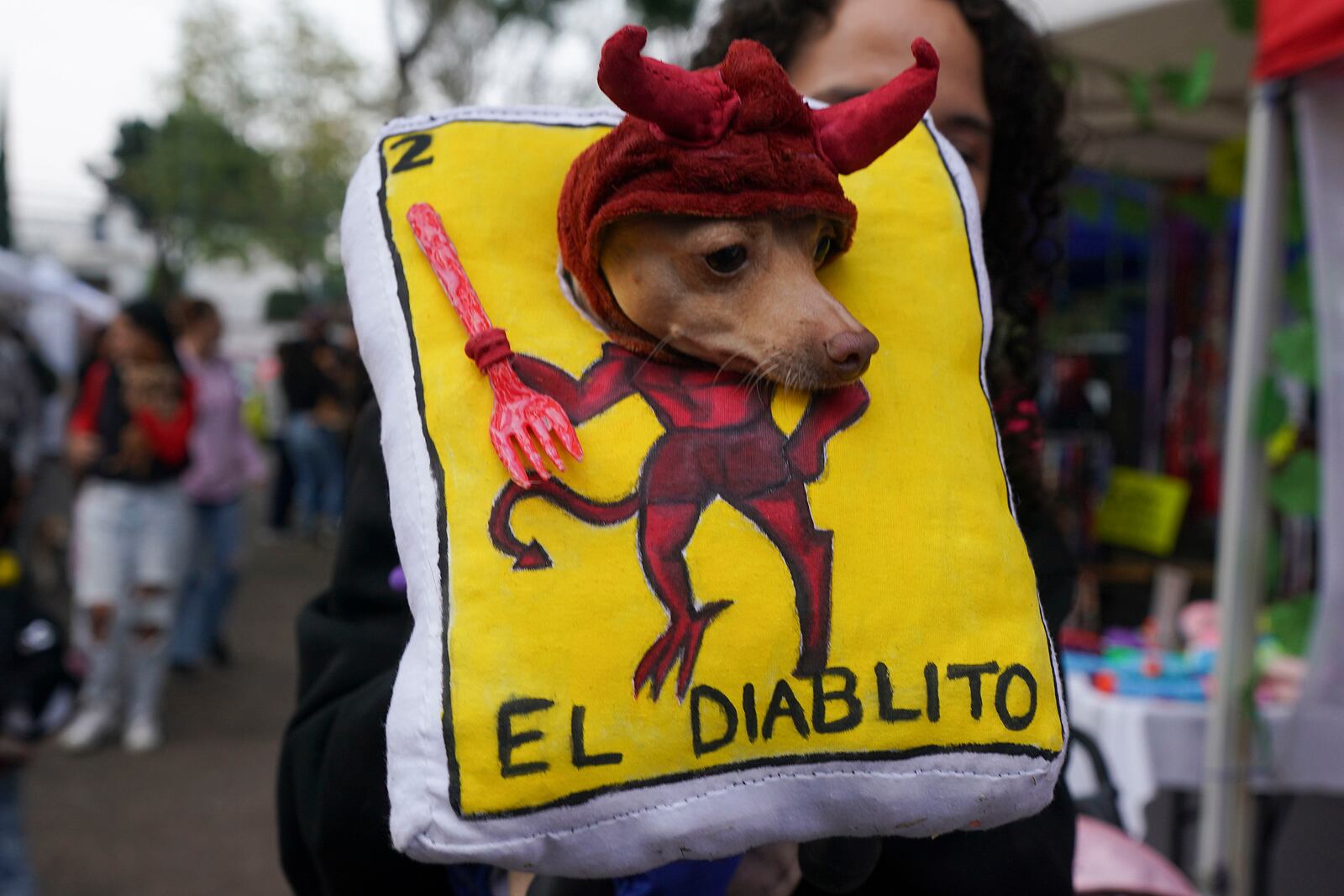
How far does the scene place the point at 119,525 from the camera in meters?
4.32

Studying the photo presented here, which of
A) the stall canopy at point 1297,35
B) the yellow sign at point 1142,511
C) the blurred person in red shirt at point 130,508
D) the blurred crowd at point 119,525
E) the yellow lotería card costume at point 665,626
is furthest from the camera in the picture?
the blurred person in red shirt at point 130,508

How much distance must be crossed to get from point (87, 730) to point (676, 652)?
4544 mm

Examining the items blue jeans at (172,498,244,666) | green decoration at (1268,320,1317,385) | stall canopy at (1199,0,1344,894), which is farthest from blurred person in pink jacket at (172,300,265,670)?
green decoration at (1268,320,1317,385)

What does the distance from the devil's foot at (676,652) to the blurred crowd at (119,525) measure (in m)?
2.31

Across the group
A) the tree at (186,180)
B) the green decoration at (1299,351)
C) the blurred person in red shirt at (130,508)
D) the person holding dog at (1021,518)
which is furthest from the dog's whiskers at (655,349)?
the tree at (186,180)

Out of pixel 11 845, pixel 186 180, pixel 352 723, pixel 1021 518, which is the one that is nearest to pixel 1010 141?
pixel 1021 518

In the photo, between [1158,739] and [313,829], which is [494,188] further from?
[1158,739]

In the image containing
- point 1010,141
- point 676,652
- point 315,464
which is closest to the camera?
point 676,652

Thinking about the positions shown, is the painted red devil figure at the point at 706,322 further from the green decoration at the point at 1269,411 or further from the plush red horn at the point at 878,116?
the green decoration at the point at 1269,411

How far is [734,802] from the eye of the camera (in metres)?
0.75

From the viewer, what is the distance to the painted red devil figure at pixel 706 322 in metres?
0.77

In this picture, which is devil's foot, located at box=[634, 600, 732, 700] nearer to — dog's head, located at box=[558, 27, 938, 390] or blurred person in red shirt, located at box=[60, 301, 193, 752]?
dog's head, located at box=[558, 27, 938, 390]

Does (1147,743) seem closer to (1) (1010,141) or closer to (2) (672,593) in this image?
(1) (1010,141)

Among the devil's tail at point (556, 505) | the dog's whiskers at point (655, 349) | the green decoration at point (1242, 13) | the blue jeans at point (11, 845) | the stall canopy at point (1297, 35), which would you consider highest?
the green decoration at point (1242, 13)
